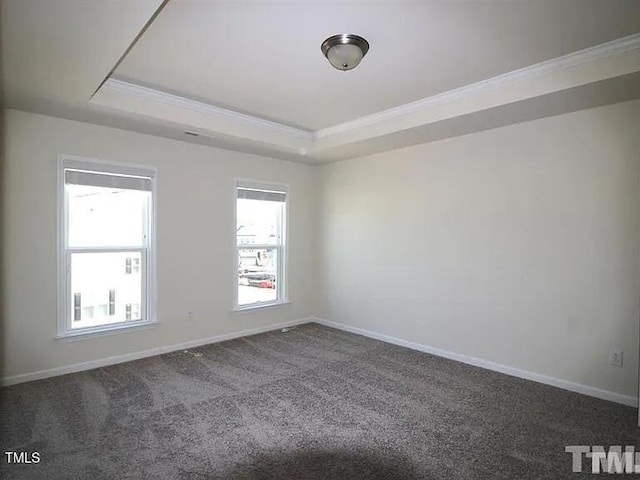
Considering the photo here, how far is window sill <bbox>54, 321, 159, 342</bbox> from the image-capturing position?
356 centimetres

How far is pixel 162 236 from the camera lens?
419 cm

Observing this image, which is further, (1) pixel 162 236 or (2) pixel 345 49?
(1) pixel 162 236

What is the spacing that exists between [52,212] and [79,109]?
3.21 feet

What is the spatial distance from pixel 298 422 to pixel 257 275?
2727 mm

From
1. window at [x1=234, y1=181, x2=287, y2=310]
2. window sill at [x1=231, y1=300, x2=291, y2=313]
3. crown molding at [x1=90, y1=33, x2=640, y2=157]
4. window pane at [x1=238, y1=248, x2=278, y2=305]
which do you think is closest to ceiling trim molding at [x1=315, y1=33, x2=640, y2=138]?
crown molding at [x1=90, y1=33, x2=640, y2=157]

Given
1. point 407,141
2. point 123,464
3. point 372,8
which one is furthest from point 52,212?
point 407,141

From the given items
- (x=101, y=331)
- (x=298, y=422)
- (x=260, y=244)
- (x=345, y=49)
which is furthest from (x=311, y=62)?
(x=101, y=331)

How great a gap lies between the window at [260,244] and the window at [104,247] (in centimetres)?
114

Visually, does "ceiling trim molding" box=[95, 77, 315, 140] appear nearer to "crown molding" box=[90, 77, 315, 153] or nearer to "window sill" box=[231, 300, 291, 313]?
"crown molding" box=[90, 77, 315, 153]

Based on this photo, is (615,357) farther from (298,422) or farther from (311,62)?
(311,62)

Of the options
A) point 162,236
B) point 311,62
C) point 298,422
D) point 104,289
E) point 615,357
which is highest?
point 311,62

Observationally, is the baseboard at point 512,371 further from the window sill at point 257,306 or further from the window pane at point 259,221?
the window pane at point 259,221

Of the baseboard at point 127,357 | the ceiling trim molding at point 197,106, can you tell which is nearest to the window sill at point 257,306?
the baseboard at point 127,357

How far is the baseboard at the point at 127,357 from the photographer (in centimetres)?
336
